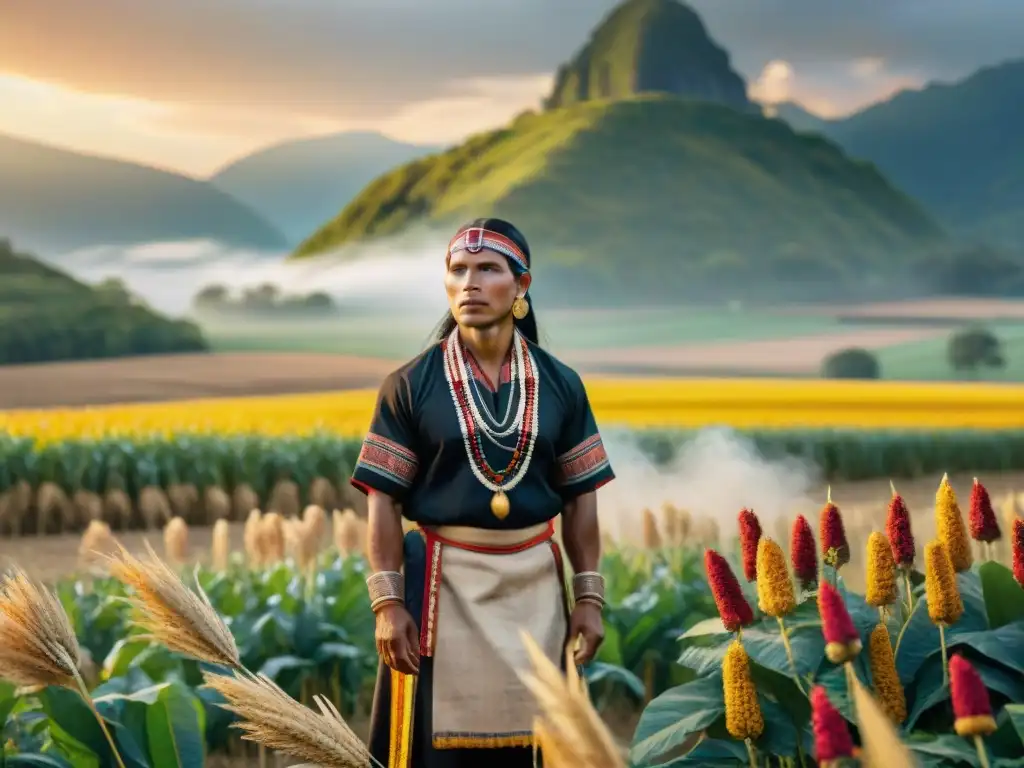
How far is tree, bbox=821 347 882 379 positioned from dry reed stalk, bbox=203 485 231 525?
8.81m

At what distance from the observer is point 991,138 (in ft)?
80.6

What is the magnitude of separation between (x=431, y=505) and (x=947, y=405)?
17.0 meters

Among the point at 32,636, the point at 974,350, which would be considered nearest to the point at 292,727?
A: the point at 32,636

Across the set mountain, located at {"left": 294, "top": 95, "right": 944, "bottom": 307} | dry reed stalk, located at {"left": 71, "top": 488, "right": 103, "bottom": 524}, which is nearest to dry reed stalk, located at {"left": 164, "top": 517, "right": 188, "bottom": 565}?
dry reed stalk, located at {"left": 71, "top": 488, "right": 103, "bottom": 524}

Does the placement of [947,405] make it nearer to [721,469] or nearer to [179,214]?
[721,469]

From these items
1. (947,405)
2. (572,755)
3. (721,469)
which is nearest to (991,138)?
(947,405)

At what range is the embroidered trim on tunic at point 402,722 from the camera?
3.03 meters

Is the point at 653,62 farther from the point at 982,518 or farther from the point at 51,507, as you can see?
the point at 982,518

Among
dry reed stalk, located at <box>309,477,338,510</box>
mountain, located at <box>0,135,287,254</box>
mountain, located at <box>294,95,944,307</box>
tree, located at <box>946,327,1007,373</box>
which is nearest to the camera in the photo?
dry reed stalk, located at <box>309,477,338,510</box>

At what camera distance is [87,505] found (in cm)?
1359

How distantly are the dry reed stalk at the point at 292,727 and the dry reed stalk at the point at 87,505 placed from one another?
39.9 ft

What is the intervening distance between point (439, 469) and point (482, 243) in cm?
49

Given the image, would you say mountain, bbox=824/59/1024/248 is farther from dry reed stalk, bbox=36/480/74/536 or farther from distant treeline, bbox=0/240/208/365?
dry reed stalk, bbox=36/480/74/536

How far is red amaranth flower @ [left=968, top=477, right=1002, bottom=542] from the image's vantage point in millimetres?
2916
